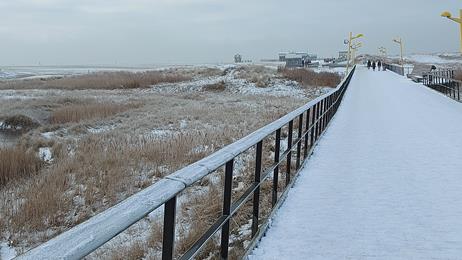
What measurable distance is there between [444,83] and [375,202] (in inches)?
912

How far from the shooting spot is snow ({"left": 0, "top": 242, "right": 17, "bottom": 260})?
6.36 meters

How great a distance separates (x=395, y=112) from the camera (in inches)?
661

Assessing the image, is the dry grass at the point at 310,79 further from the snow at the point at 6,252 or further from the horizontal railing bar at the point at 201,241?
the horizontal railing bar at the point at 201,241

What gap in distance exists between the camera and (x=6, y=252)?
→ 6.50m

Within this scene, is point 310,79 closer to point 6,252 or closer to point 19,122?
point 19,122

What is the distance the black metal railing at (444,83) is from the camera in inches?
914

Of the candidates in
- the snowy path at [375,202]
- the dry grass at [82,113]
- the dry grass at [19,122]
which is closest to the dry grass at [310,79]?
the dry grass at [82,113]

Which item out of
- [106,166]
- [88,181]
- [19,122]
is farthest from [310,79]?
[88,181]

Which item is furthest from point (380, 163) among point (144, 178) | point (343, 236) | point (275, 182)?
point (144, 178)

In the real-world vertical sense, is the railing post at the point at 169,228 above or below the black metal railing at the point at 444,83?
below

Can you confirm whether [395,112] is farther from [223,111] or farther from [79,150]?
[79,150]

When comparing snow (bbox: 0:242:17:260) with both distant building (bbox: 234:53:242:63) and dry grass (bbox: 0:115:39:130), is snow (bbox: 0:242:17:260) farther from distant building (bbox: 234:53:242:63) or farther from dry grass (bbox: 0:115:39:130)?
distant building (bbox: 234:53:242:63)

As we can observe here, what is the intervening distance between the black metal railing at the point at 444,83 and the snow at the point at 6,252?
20420mm

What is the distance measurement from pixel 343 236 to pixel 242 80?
129 ft
